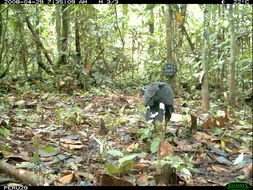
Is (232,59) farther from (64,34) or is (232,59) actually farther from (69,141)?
(64,34)

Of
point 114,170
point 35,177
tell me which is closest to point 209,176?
point 114,170

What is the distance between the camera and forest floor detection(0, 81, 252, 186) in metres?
2.61

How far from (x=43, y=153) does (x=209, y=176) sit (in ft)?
5.97

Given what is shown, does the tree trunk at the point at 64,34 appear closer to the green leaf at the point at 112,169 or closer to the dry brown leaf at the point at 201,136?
the dry brown leaf at the point at 201,136

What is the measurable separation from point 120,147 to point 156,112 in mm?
650

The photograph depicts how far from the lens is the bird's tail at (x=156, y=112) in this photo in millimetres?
3443

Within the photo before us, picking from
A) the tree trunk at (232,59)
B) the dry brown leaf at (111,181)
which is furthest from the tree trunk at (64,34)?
the dry brown leaf at (111,181)

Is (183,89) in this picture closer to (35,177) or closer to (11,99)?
(11,99)

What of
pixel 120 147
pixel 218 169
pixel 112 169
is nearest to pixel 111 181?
pixel 112 169

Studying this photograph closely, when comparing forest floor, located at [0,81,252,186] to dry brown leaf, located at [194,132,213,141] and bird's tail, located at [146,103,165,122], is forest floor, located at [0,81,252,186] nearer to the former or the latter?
dry brown leaf, located at [194,132,213,141]

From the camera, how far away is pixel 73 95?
7043mm

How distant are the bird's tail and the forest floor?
244 mm

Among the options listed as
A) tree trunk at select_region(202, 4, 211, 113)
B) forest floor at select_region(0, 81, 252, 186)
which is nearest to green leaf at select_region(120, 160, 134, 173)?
forest floor at select_region(0, 81, 252, 186)

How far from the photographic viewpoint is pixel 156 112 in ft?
11.4
